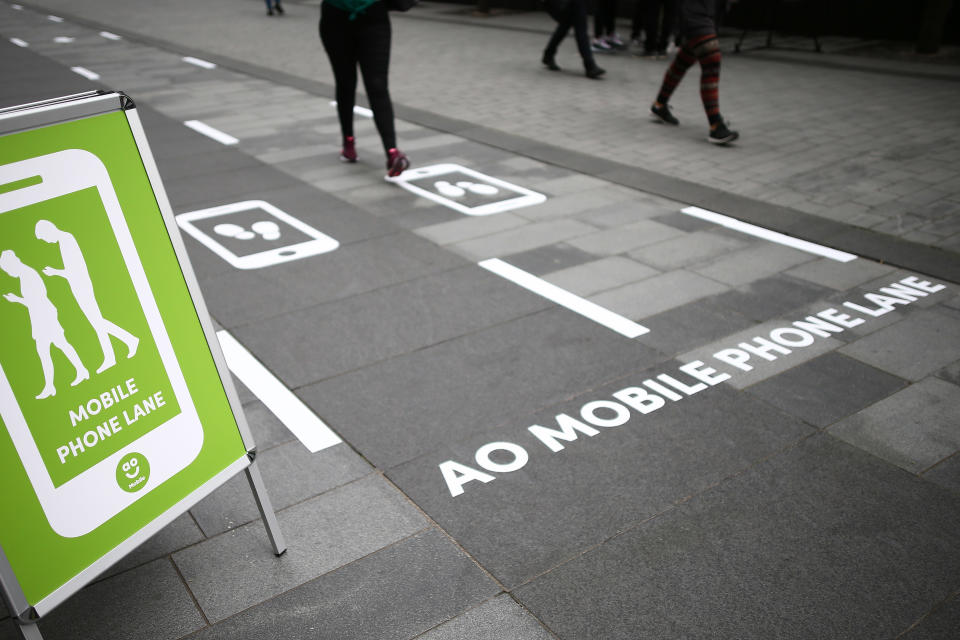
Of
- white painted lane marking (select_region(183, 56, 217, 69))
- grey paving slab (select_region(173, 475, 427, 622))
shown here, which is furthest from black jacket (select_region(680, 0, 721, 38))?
white painted lane marking (select_region(183, 56, 217, 69))

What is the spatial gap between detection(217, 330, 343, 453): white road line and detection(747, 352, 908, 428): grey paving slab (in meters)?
1.94

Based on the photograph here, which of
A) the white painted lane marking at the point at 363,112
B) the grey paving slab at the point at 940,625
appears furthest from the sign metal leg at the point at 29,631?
the white painted lane marking at the point at 363,112

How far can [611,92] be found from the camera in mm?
10234

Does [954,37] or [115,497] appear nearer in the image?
[115,497]

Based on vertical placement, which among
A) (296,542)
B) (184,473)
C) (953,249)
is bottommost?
(953,249)

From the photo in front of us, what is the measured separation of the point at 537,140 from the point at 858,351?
4791 millimetres

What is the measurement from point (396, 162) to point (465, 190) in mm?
630

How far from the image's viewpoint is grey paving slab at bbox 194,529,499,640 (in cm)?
236

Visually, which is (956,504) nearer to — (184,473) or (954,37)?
(184,473)

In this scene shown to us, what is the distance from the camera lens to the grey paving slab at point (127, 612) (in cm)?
239

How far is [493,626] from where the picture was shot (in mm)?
2354

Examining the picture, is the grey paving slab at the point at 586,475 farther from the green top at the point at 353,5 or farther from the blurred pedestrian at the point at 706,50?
the blurred pedestrian at the point at 706,50

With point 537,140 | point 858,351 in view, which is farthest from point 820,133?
point 858,351

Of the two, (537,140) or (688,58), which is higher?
(688,58)
